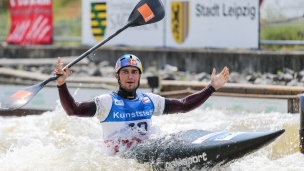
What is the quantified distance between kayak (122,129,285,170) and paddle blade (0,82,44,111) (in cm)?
120

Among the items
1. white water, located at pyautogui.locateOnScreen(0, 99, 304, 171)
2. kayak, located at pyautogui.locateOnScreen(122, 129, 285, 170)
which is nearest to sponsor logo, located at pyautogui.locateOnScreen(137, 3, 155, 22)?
white water, located at pyautogui.locateOnScreen(0, 99, 304, 171)

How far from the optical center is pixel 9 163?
27.2 feet

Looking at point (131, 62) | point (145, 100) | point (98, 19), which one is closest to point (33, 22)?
point (98, 19)

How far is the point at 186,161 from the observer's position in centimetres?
718

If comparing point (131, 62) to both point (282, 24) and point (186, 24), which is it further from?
point (186, 24)

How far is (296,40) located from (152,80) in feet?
14.1

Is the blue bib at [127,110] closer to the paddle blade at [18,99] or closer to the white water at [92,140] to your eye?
the white water at [92,140]

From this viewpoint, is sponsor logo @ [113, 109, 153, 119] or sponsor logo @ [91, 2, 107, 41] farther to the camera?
sponsor logo @ [91, 2, 107, 41]

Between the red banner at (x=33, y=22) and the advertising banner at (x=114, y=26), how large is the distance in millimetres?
1243

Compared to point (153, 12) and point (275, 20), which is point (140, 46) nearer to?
point (275, 20)

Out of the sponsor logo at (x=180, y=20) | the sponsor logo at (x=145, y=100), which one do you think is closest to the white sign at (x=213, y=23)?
the sponsor logo at (x=180, y=20)

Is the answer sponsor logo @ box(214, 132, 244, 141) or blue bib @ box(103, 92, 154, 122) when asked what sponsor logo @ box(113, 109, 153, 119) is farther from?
sponsor logo @ box(214, 132, 244, 141)

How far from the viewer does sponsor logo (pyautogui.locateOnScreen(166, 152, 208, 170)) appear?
23.2ft

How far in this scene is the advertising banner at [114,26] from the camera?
1603 cm
